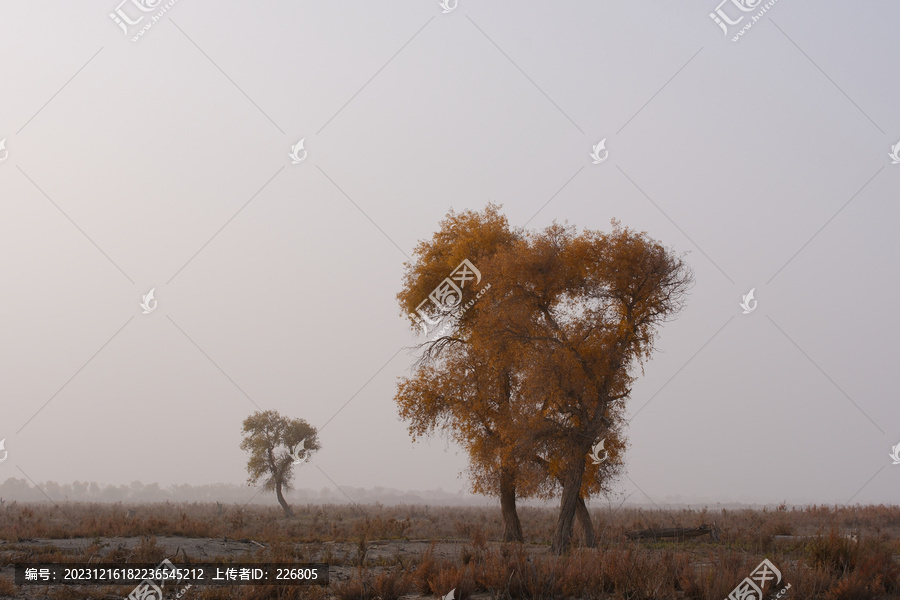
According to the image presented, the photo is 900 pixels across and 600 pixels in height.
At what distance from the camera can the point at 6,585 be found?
12148 mm

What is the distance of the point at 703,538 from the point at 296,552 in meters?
17.4

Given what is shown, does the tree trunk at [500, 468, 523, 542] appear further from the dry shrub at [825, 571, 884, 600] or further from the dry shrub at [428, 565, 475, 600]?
the dry shrub at [825, 571, 884, 600]

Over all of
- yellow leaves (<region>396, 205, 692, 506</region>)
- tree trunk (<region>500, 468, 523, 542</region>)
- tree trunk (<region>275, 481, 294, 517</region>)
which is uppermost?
yellow leaves (<region>396, 205, 692, 506</region>)

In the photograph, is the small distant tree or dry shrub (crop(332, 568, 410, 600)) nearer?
dry shrub (crop(332, 568, 410, 600))

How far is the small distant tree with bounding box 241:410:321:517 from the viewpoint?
172 ft

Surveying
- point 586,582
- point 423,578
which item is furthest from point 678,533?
point 423,578

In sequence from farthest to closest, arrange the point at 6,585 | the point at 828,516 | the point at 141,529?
the point at 828,516, the point at 141,529, the point at 6,585

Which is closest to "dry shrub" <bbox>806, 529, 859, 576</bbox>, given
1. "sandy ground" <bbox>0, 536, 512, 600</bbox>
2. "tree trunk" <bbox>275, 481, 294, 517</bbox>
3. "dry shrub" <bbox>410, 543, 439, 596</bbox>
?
"sandy ground" <bbox>0, 536, 512, 600</bbox>

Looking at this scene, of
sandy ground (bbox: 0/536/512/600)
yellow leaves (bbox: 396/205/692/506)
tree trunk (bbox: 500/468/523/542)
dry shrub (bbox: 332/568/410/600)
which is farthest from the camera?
tree trunk (bbox: 500/468/523/542)

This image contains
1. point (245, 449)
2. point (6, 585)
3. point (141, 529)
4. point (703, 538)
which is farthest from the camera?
point (245, 449)

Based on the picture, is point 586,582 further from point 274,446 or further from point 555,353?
point 274,446

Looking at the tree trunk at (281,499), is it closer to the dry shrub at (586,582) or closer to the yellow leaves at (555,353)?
the yellow leaves at (555,353)

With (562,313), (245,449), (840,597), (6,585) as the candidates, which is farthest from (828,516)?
(245,449)

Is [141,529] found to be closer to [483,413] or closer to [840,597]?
[483,413]
